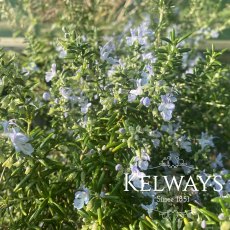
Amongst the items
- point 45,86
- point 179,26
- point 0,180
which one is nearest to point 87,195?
point 0,180

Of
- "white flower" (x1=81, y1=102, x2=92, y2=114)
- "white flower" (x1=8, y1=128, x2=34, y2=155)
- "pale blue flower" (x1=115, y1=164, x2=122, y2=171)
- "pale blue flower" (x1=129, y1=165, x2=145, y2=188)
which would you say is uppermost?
"white flower" (x1=8, y1=128, x2=34, y2=155)

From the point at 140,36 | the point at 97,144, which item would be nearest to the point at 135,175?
the point at 97,144

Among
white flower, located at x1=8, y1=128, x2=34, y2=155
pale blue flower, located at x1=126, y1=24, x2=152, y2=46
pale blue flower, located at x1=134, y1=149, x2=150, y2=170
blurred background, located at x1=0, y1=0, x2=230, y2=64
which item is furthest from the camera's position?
blurred background, located at x1=0, y1=0, x2=230, y2=64

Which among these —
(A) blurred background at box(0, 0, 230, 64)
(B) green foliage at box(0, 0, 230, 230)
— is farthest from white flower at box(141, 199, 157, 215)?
(A) blurred background at box(0, 0, 230, 64)

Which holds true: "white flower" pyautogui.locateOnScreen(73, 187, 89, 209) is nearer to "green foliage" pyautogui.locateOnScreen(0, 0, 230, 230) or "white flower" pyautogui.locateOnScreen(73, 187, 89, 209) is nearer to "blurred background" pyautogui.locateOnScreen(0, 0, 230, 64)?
"green foliage" pyautogui.locateOnScreen(0, 0, 230, 230)

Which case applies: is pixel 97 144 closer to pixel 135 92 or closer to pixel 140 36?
pixel 135 92

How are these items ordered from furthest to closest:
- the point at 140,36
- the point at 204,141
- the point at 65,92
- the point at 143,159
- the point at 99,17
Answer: the point at 99,17, the point at 140,36, the point at 204,141, the point at 65,92, the point at 143,159

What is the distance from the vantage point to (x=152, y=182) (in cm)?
168

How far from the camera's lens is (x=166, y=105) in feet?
4.94

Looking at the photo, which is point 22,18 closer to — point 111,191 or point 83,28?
point 83,28

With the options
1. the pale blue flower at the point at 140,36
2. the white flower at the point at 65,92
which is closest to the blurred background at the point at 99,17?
the pale blue flower at the point at 140,36

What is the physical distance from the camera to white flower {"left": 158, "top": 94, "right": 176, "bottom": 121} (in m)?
1.50

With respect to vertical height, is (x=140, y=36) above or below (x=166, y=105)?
above

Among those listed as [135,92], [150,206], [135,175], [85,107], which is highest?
[135,92]
